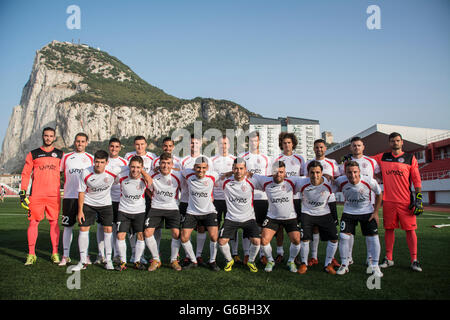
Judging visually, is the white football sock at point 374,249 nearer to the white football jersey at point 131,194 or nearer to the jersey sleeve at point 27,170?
the white football jersey at point 131,194

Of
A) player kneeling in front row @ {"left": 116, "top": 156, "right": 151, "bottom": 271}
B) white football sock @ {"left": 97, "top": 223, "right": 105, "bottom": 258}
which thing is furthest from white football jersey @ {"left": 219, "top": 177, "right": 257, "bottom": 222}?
white football sock @ {"left": 97, "top": 223, "right": 105, "bottom": 258}

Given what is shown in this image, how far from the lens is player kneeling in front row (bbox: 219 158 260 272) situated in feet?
15.9

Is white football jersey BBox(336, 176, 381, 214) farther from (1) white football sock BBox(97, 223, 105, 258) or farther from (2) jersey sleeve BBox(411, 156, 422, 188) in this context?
(1) white football sock BBox(97, 223, 105, 258)

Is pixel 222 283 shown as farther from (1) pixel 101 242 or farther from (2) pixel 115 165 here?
(2) pixel 115 165

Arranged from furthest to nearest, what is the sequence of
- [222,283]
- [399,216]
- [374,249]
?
[399,216] < [374,249] < [222,283]

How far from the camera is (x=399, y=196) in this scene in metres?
5.15

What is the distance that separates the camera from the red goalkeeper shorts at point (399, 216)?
5012 millimetres

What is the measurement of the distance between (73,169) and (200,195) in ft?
8.28

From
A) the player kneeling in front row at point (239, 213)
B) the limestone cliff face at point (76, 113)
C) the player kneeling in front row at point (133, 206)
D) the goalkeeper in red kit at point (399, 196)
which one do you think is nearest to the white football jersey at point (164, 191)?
the player kneeling in front row at point (133, 206)

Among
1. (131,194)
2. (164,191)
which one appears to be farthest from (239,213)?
(131,194)

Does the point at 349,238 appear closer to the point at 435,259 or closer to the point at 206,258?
the point at 435,259

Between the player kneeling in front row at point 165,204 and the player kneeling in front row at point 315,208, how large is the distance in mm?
2150

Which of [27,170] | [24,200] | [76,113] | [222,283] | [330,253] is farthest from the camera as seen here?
[76,113]

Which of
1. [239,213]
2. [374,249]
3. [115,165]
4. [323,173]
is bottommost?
[374,249]
